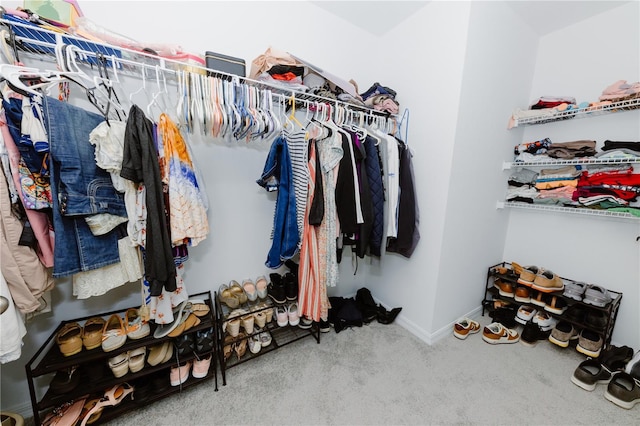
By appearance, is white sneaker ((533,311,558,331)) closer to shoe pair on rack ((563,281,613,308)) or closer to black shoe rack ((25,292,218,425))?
shoe pair on rack ((563,281,613,308))

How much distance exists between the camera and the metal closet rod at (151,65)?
0.92m

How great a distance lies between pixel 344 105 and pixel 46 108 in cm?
141

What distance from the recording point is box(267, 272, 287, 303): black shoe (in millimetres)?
1646

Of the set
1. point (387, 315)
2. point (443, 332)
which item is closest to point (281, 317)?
point (387, 315)

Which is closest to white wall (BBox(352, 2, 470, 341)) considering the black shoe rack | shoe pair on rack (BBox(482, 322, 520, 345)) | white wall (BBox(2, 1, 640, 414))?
white wall (BBox(2, 1, 640, 414))

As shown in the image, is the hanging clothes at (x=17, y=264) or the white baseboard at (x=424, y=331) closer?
the hanging clothes at (x=17, y=264)

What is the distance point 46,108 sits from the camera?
822 mm

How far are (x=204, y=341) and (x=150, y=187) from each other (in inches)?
36.3

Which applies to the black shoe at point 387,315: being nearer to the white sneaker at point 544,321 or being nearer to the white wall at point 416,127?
the white wall at point 416,127

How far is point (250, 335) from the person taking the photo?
151 cm

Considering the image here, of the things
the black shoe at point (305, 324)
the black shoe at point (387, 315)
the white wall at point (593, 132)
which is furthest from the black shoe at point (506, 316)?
the black shoe at point (305, 324)

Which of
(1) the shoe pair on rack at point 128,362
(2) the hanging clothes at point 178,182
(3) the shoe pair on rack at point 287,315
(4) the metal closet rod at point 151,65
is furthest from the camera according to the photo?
(3) the shoe pair on rack at point 287,315

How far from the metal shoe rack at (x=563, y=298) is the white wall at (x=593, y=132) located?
0.08m

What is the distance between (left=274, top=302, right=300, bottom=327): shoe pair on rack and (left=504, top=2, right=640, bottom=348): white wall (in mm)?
2142
